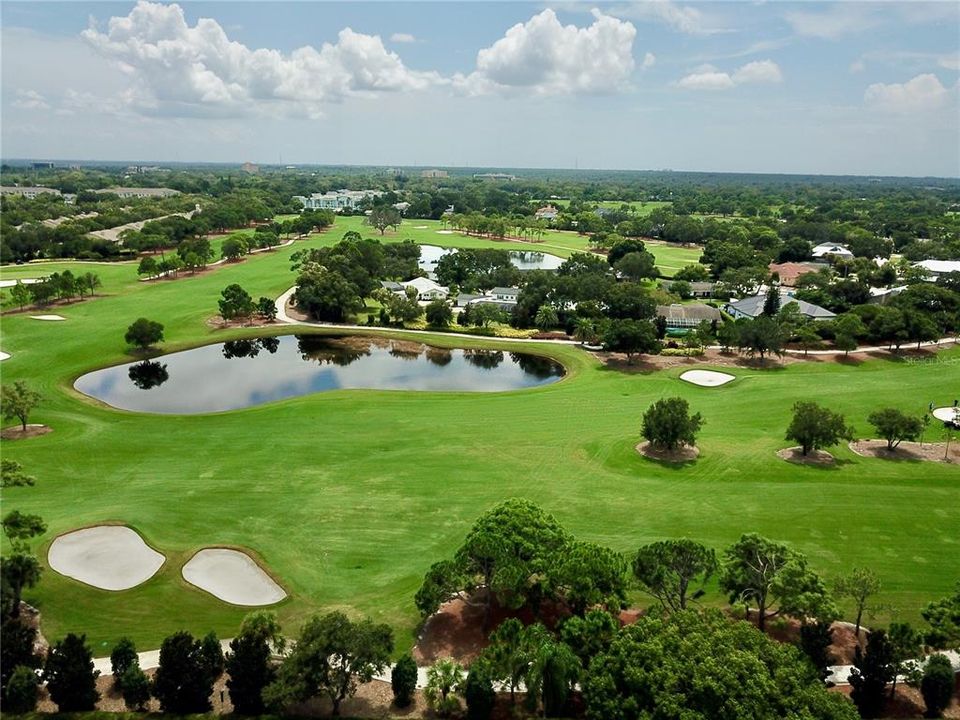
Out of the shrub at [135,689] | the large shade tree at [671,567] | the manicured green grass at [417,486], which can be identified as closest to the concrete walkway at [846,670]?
the manicured green grass at [417,486]

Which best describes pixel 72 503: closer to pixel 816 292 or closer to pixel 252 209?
pixel 816 292

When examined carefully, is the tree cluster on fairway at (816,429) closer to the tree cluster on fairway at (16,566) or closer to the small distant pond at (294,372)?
the small distant pond at (294,372)

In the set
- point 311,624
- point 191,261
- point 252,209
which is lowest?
point 311,624

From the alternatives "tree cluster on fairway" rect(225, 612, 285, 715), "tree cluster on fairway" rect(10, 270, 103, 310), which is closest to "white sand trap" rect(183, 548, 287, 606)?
"tree cluster on fairway" rect(225, 612, 285, 715)

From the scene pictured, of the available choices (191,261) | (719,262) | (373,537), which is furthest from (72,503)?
(719,262)

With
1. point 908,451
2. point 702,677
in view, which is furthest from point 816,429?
point 702,677
